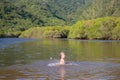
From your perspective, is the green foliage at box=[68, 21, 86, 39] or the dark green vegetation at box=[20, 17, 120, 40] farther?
the green foliage at box=[68, 21, 86, 39]

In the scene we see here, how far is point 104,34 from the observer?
15188 cm

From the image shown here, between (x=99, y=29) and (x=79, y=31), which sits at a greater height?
(x=99, y=29)

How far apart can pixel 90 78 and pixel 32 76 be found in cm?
486

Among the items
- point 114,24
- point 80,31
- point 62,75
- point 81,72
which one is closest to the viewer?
point 62,75

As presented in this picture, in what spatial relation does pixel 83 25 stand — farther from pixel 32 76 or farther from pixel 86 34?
pixel 32 76

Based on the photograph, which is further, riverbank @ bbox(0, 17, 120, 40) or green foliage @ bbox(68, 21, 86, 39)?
green foliage @ bbox(68, 21, 86, 39)

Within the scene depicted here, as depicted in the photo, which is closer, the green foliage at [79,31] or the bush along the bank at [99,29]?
the bush along the bank at [99,29]

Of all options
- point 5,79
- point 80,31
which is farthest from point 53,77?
point 80,31

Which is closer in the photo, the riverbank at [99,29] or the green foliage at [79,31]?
the riverbank at [99,29]

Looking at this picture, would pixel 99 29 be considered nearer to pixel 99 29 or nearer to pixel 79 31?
pixel 99 29

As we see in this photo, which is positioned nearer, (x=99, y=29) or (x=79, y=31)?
(x=99, y=29)

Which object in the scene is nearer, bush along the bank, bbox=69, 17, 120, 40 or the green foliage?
bush along the bank, bbox=69, 17, 120, 40

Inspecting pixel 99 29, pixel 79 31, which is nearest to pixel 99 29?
pixel 99 29

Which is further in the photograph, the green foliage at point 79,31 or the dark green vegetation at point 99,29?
the green foliage at point 79,31
